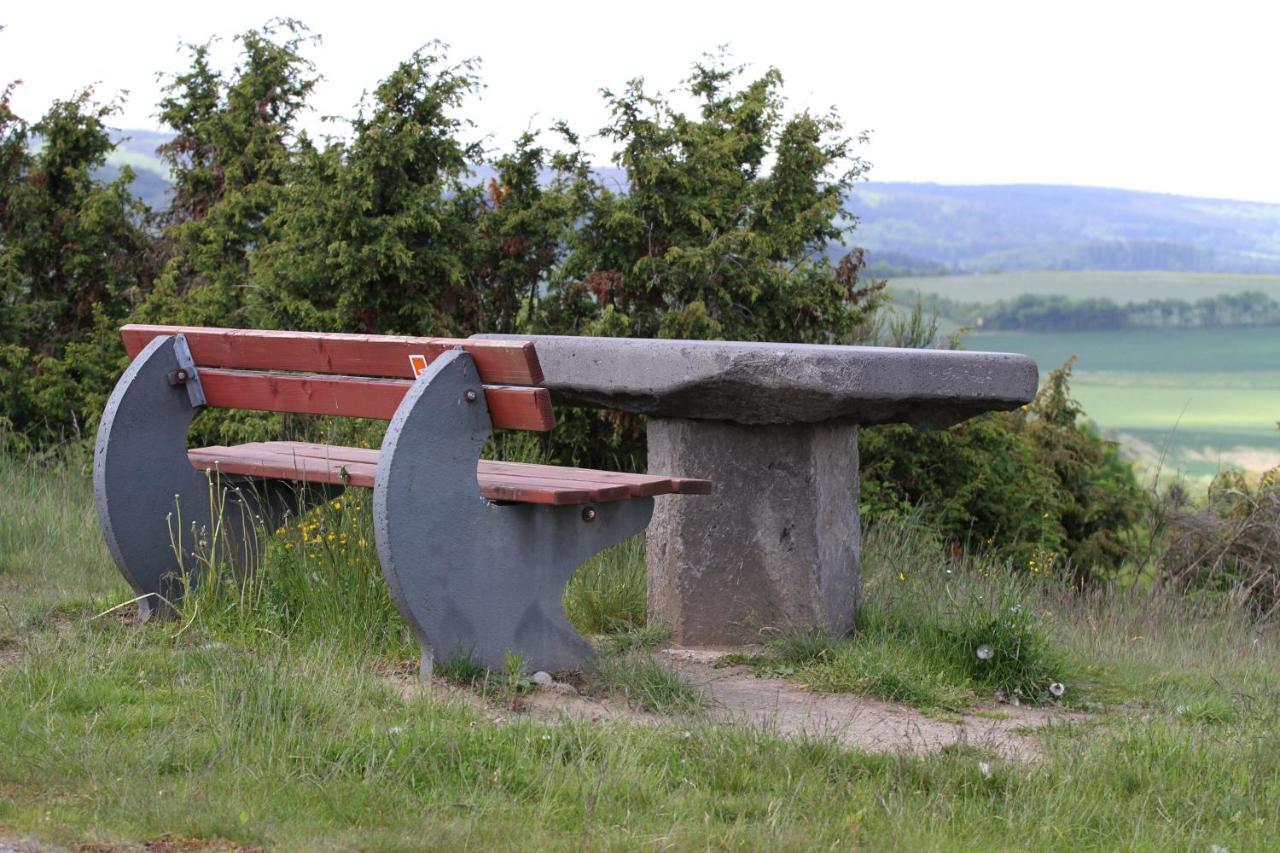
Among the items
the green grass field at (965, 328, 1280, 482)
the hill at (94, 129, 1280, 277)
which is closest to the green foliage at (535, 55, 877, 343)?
the green grass field at (965, 328, 1280, 482)

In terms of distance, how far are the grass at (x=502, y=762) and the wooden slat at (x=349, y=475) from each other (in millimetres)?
316

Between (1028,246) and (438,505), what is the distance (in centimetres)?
11677

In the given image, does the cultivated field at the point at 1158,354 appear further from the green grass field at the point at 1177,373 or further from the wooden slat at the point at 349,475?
the wooden slat at the point at 349,475

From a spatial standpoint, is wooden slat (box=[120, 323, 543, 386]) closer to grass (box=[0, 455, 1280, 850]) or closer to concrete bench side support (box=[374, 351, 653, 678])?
concrete bench side support (box=[374, 351, 653, 678])

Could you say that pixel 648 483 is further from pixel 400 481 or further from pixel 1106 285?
pixel 1106 285

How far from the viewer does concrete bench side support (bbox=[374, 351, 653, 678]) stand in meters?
4.27

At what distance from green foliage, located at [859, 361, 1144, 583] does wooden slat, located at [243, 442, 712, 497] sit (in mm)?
3521

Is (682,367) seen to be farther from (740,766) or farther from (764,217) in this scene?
(764,217)

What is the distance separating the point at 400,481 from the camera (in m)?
4.27

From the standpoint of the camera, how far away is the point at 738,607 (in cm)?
538

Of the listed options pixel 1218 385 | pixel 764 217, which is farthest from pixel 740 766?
pixel 1218 385

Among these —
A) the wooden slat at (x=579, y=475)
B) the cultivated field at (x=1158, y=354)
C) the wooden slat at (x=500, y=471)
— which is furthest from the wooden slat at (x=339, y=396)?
the cultivated field at (x=1158, y=354)

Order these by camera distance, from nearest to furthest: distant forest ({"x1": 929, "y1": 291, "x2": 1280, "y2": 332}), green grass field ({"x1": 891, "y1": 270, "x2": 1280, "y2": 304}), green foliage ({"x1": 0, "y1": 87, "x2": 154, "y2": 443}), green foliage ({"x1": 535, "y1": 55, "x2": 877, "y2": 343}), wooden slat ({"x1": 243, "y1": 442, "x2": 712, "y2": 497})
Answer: wooden slat ({"x1": 243, "y1": 442, "x2": 712, "y2": 497}) → green foliage ({"x1": 535, "y1": 55, "x2": 877, "y2": 343}) → green foliage ({"x1": 0, "y1": 87, "x2": 154, "y2": 443}) → distant forest ({"x1": 929, "y1": 291, "x2": 1280, "y2": 332}) → green grass field ({"x1": 891, "y1": 270, "x2": 1280, "y2": 304})

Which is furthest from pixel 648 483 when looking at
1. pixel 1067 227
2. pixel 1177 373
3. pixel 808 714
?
pixel 1067 227
